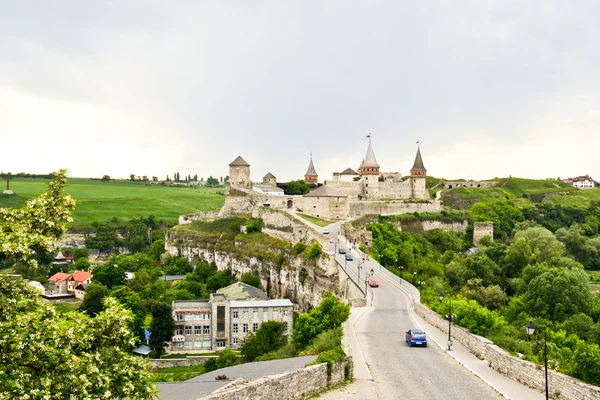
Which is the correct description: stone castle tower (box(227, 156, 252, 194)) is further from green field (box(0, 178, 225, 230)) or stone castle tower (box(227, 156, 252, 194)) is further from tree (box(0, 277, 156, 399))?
tree (box(0, 277, 156, 399))

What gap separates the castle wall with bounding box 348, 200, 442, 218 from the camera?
75.3m

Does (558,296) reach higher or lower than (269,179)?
lower

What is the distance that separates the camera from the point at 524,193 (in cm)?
12194

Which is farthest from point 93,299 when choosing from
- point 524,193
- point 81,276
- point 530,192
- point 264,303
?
point 530,192

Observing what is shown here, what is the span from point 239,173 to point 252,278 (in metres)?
25.2

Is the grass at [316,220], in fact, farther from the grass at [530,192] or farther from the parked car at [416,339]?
the grass at [530,192]

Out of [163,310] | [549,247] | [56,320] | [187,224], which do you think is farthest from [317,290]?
[187,224]

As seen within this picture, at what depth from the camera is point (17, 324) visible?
Result: 9344 mm

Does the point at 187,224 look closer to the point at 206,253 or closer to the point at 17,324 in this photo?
the point at 206,253

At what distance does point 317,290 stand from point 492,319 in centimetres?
2717

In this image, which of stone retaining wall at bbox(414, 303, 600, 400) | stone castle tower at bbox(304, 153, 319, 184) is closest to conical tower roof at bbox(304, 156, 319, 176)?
stone castle tower at bbox(304, 153, 319, 184)

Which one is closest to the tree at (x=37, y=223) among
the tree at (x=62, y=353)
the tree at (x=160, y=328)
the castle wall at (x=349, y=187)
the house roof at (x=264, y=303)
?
the tree at (x=62, y=353)

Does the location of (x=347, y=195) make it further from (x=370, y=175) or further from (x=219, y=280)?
(x=219, y=280)

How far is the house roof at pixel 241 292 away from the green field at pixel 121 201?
72362 mm
